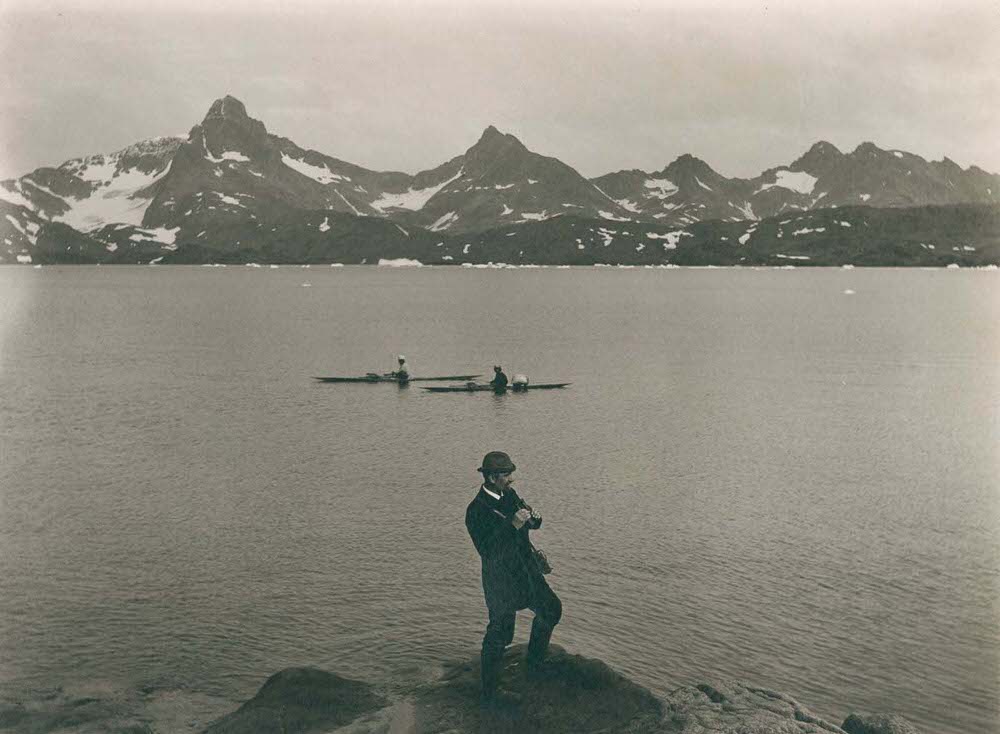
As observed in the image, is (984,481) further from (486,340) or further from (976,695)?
(486,340)

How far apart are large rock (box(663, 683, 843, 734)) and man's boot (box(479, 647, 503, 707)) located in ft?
9.93

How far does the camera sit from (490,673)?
16.5 metres

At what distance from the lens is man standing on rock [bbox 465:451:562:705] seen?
16.2 meters

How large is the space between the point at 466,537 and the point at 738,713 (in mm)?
14546

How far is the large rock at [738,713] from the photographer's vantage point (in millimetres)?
15586

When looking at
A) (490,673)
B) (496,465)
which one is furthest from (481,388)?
(496,465)

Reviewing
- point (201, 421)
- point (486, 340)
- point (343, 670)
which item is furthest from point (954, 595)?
point (486, 340)

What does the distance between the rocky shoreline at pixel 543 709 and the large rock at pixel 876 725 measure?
0.02 metres

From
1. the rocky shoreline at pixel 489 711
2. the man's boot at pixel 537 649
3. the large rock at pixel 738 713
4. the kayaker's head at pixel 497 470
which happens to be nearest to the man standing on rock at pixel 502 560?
the kayaker's head at pixel 497 470

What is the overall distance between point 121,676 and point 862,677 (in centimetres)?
1558

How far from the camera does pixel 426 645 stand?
20.9 metres

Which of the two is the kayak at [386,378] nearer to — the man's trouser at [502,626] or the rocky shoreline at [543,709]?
the rocky shoreline at [543,709]

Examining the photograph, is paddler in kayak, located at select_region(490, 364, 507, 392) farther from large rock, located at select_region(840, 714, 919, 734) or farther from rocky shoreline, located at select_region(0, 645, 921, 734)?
large rock, located at select_region(840, 714, 919, 734)

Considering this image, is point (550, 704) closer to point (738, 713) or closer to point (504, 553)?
point (504, 553)
